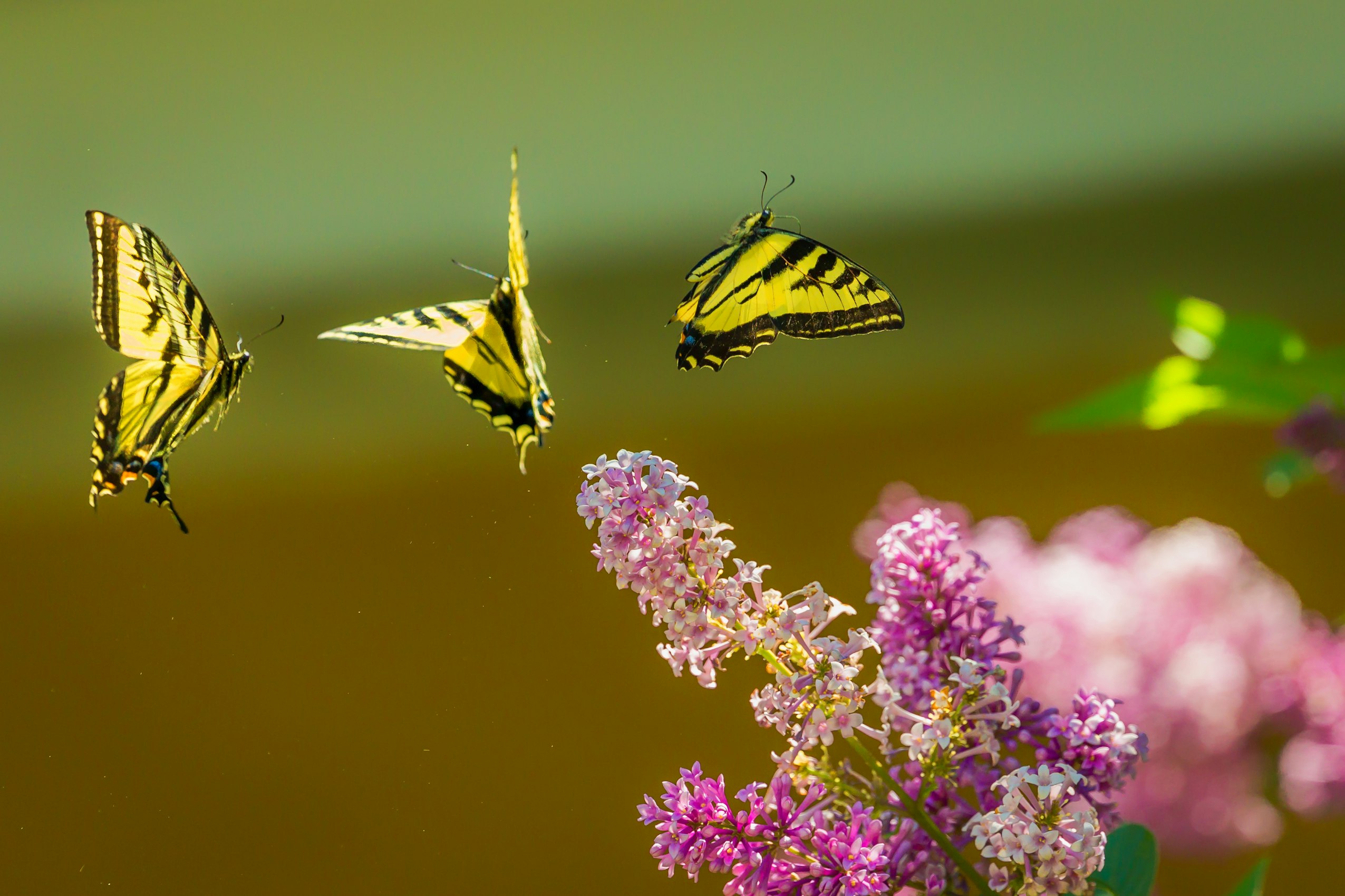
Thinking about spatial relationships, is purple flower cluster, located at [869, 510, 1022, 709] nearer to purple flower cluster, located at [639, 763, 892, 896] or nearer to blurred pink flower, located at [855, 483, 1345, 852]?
purple flower cluster, located at [639, 763, 892, 896]

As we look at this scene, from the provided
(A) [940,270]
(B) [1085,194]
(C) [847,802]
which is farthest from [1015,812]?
(B) [1085,194]

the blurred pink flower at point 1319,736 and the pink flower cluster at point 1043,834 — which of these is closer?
the pink flower cluster at point 1043,834

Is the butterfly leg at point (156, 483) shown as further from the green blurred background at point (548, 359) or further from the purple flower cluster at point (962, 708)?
the purple flower cluster at point (962, 708)

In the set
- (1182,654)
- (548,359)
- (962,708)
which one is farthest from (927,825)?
(548,359)

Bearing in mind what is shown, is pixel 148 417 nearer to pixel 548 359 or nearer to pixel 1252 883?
pixel 1252 883

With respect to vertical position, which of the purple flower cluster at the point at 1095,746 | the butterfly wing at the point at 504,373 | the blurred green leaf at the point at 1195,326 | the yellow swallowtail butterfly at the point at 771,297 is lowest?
the purple flower cluster at the point at 1095,746

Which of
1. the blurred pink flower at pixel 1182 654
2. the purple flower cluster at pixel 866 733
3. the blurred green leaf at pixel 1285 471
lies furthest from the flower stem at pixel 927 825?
the blurred pink flower at pixel 1182 654
